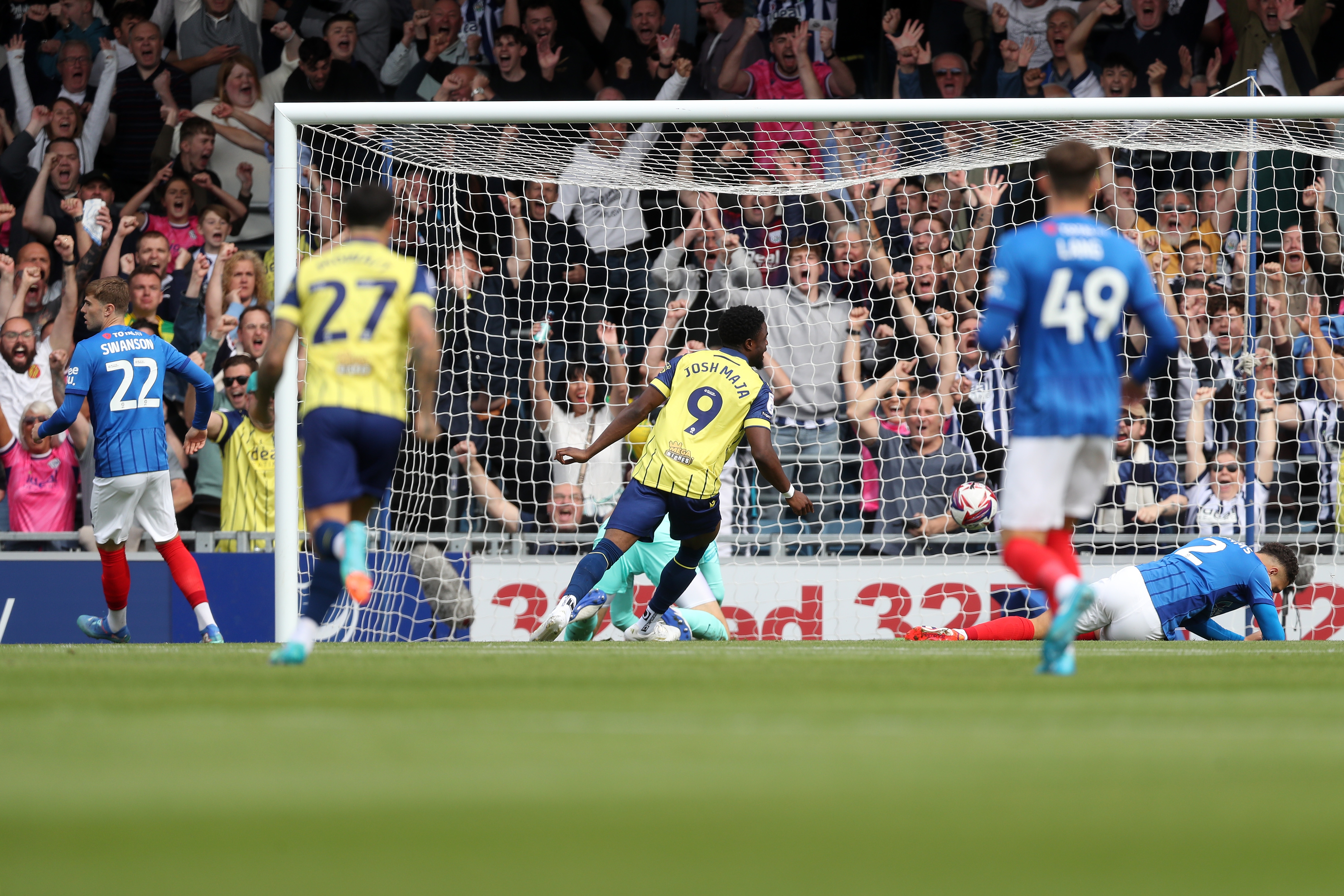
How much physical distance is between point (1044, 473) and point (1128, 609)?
178 inches

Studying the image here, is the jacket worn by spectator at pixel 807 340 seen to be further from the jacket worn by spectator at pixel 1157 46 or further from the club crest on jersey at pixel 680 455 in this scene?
the jacket worn by spectator at pixel 1157 46

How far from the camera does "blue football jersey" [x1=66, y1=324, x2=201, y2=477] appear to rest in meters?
9.21

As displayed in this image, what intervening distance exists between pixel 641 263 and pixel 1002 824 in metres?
9.69

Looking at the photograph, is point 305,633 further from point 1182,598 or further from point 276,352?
point 1182,598

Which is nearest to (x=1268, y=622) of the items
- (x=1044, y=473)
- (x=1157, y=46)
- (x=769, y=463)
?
(x=769, y=463)

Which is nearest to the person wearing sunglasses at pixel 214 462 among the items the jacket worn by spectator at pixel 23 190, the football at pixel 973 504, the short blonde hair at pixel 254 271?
the short blonde hair at pixel 254 271

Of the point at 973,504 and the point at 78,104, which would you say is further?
the point at 78,104

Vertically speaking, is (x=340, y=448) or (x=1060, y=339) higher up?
(x=1060, y=339)

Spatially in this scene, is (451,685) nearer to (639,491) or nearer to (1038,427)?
(1038,427)

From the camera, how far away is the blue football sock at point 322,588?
234 inches

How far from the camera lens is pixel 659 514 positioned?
877 centimetres

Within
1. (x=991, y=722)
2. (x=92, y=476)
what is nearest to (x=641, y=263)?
(x=92, y=476)

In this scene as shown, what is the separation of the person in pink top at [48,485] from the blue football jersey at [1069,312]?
28.5ft

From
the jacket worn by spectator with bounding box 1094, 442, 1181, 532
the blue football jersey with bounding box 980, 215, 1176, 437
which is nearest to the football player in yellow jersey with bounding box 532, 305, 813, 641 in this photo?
the blue football jersey with bounding box 980, 215, 1176, 437
